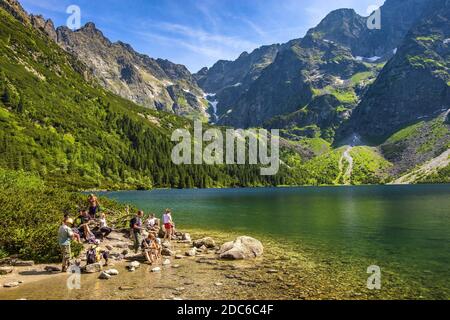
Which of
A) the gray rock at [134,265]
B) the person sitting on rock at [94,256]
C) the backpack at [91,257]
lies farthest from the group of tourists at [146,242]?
the backpack at [91,257]

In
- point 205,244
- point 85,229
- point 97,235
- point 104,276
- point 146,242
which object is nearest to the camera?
point 104,276

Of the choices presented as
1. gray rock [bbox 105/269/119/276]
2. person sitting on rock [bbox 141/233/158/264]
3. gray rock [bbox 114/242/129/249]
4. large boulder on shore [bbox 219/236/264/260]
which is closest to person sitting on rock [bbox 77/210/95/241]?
gray rock [bbox 114/242/129/249]

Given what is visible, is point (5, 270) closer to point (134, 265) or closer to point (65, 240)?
point (65, 240)

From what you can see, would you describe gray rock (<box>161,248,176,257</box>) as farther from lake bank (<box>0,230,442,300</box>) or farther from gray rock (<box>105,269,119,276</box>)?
gray rock (<box>105,269,119,276</box>)

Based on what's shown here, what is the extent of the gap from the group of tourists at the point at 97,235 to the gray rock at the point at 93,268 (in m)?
1.17

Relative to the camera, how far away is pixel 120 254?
3494 centimetres

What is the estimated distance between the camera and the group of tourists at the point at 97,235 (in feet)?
92.1

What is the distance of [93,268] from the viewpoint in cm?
2864

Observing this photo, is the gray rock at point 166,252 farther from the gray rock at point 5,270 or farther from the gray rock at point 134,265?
the gray rock at point 5,270

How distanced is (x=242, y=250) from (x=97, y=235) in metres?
16.4

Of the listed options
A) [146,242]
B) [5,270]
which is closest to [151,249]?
[146,242]

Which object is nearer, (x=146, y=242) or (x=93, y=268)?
(x=93, y=268)
